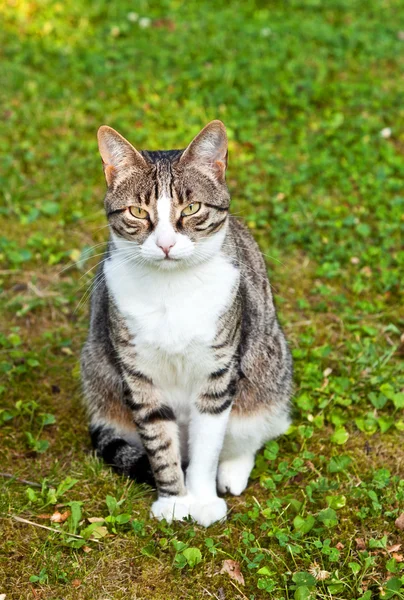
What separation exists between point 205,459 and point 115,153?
1.42 meters

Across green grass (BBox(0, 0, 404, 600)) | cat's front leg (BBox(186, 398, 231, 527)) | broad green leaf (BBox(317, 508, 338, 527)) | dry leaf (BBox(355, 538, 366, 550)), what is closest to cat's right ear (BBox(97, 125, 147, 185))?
cat's front leg (BBox(186, 398, 231, 527))

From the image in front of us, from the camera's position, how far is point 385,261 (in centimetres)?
503

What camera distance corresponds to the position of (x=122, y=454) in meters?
3.68

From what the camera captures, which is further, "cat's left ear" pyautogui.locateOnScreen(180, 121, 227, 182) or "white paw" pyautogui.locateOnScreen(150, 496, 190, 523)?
"white paw" pyautogui.locateOnScreen(150, 496, 190, 523)

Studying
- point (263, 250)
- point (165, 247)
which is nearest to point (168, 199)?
point (165, 247)

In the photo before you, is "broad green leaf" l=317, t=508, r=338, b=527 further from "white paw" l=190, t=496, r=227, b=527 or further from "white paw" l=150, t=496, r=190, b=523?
"white paw" l=150, t=496, r=190, b=523

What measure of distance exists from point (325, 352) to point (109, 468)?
56.5 inches

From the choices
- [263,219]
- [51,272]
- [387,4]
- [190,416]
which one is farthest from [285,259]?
[387,4]

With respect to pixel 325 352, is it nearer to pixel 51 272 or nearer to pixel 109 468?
pixel 109 468

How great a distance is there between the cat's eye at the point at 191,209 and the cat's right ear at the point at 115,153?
0.27 meters

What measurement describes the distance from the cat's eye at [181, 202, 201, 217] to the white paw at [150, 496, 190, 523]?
1.32m

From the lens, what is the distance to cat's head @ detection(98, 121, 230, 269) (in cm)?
307

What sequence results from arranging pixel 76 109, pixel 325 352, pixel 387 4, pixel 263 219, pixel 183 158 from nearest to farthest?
pixel 183 158, pixel 325 352, pixel 263 219, pixel 76 109, pixel 387 4

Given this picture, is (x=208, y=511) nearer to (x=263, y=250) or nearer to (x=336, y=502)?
(x=336, y=502)
